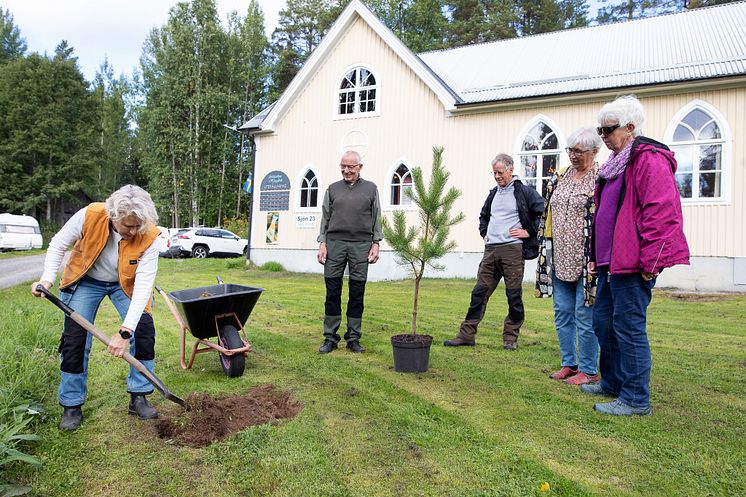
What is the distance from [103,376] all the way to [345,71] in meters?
12.0

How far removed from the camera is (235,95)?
2900cm

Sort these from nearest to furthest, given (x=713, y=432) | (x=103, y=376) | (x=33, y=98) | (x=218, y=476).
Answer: (x=218, y=476) → (x=713, y=432) → (x=103, y=376) → (x=33, y=98)

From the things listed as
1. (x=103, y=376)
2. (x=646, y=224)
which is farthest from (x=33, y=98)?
(x=646, y=224)

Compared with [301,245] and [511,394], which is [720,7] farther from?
[511,394]

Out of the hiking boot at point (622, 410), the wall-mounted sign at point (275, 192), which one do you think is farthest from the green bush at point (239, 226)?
the hiking boot at point (622, 410)

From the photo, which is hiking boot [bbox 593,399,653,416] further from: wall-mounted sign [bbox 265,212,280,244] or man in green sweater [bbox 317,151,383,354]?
wall-mounted sign [bbox 265,212,280,244]

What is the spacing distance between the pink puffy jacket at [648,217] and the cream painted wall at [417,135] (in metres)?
8.38

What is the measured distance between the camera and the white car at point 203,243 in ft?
68.5

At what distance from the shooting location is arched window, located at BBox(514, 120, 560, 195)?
11.4 meters

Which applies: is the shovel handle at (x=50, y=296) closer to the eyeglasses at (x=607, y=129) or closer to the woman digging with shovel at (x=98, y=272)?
the woman digging with shovel at (x=98, y=272)

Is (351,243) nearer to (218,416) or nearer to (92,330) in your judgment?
(218,416)

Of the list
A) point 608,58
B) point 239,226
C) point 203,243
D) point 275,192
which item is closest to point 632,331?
point 608,58

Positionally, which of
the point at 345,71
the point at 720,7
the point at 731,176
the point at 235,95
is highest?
the point at 235,95

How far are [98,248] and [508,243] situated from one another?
3573 millimetres
